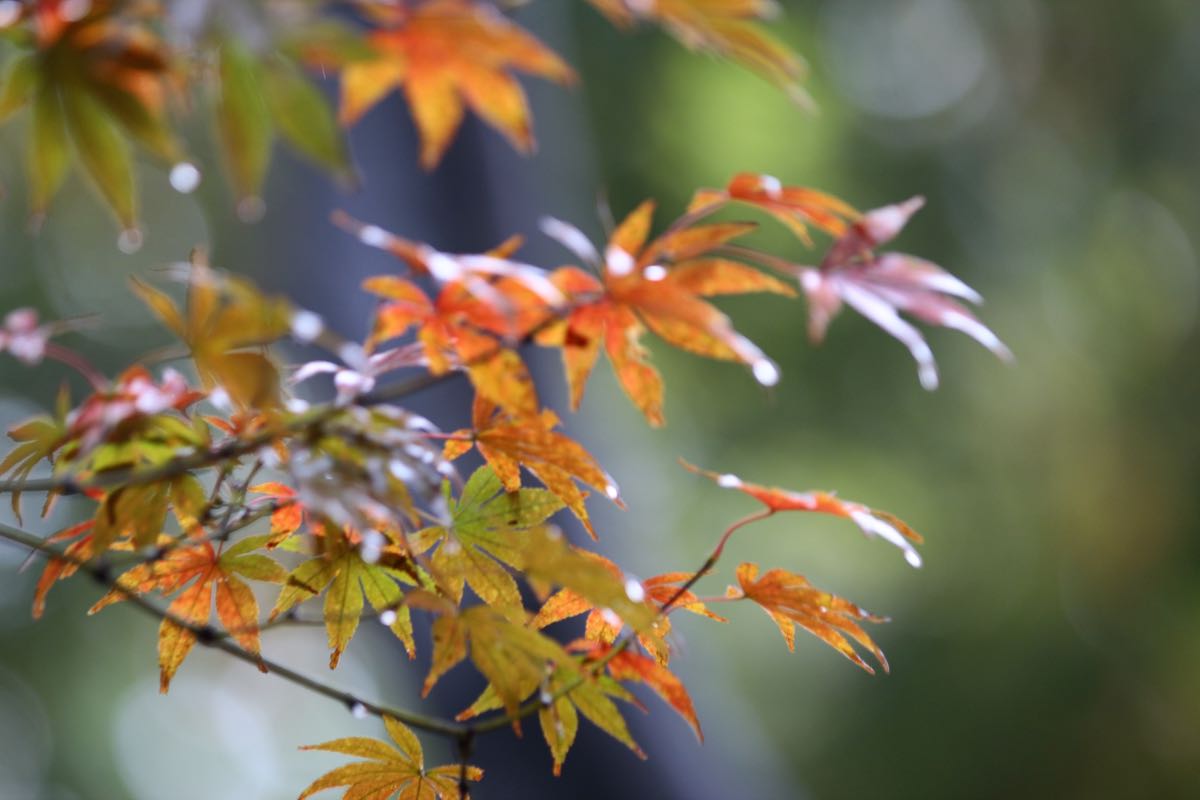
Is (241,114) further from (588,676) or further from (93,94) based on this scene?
(588,676)

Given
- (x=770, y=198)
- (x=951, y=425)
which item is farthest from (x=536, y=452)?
(x=951, y=425)

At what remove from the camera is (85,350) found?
17.3 ft

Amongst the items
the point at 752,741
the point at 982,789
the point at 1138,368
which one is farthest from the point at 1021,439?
the point at 752,741

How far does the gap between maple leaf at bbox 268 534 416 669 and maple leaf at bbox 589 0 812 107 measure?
293 mm

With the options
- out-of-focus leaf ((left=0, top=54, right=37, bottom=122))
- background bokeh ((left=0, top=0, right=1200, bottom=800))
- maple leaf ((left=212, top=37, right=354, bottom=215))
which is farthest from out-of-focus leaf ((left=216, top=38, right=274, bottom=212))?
background bokeh ((left=0, top=0, right=1200, bottom=800))

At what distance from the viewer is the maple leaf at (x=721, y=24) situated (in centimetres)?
45

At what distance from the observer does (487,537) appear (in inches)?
23.7

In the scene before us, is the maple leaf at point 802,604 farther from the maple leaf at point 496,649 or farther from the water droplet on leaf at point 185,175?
the water droplet on leaf at point 185,175

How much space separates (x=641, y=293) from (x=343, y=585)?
0.80ft

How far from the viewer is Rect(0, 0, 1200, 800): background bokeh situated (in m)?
4.72

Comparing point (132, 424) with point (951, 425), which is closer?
point (132, 424)

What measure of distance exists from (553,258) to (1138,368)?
12.6 feet

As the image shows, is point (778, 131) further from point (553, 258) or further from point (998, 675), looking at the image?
point (553, 258)

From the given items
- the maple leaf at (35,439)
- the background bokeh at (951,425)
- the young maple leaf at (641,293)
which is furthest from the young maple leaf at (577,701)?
the background bokeh at (951,425)
